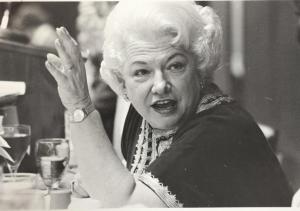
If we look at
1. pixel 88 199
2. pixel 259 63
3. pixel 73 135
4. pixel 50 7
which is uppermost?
pixel 50 7

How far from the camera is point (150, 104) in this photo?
0.77 meters

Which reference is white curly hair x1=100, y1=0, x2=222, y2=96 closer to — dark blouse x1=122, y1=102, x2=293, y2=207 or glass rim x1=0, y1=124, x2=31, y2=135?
dark blouse x1=122, y1=102, x2=293, y2=207

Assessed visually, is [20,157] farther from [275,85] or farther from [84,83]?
[275,85]

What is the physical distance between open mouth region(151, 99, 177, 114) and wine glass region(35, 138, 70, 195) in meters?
0.21

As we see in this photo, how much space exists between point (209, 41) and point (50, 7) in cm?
35

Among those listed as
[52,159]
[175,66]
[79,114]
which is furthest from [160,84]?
[52,159]

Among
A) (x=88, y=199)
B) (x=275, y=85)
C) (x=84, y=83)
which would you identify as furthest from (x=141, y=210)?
(x=275, y=85)

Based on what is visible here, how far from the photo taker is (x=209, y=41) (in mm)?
772

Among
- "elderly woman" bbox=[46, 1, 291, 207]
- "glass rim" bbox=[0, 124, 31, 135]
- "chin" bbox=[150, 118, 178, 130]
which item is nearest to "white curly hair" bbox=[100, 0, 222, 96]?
"elderly woman" bbox=[46, 1, 291, 207]

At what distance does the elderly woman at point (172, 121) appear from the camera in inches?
28.4

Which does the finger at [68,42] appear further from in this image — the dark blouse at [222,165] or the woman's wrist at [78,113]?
the dark blouse at [222,165]

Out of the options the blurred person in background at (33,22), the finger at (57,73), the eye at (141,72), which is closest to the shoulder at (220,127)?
the eye at (141,72)

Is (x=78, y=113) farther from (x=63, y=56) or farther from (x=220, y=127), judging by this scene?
(x=220, y=127)

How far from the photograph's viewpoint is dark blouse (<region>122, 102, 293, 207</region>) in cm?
72
